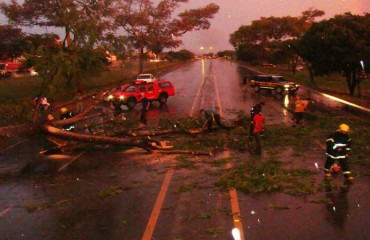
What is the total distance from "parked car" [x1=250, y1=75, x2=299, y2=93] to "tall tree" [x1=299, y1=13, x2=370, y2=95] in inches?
175

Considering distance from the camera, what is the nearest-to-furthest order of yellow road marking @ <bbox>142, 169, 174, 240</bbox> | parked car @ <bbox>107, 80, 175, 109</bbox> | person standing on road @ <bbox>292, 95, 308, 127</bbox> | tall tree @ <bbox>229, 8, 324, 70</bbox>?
yellow road marking @ <bbox>142, 169, 174, 240</bbox> < person standing on road @ <bbox>292, 95, 308, 127</bbox> < parked car @ <bbox>107, 80, 175, 109</bbox> < tall tree @ <bbox>229, 8, 324, 70</bbox>

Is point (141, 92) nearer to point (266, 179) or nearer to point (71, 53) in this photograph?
point (71, 53)

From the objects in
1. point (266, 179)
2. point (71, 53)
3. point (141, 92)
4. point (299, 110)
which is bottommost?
point (266, 179)

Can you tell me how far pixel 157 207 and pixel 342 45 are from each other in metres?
32.6

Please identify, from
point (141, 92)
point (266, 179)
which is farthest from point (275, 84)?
point (266, 179)

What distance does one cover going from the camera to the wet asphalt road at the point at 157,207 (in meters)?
7.63

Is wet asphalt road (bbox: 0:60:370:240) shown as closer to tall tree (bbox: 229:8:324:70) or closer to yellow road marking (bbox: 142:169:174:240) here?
yellow road marking (bbox: 142:169:174:240)

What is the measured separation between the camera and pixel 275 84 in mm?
36656

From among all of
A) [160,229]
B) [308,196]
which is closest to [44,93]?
[160,229]

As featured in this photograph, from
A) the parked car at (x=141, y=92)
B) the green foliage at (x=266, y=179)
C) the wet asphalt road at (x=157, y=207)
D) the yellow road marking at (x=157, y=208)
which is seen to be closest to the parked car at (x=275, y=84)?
the parked car at (x=141, y=92)

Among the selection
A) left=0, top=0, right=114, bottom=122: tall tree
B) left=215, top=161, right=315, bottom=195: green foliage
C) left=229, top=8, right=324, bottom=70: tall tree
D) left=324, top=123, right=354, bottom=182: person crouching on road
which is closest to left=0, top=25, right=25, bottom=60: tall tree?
left=0, top=0, right=114, bottom=122: tall tree

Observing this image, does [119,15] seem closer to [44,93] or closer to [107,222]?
[44,93]

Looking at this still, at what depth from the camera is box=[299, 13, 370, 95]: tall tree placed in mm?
35812

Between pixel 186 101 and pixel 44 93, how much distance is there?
19284 mm
